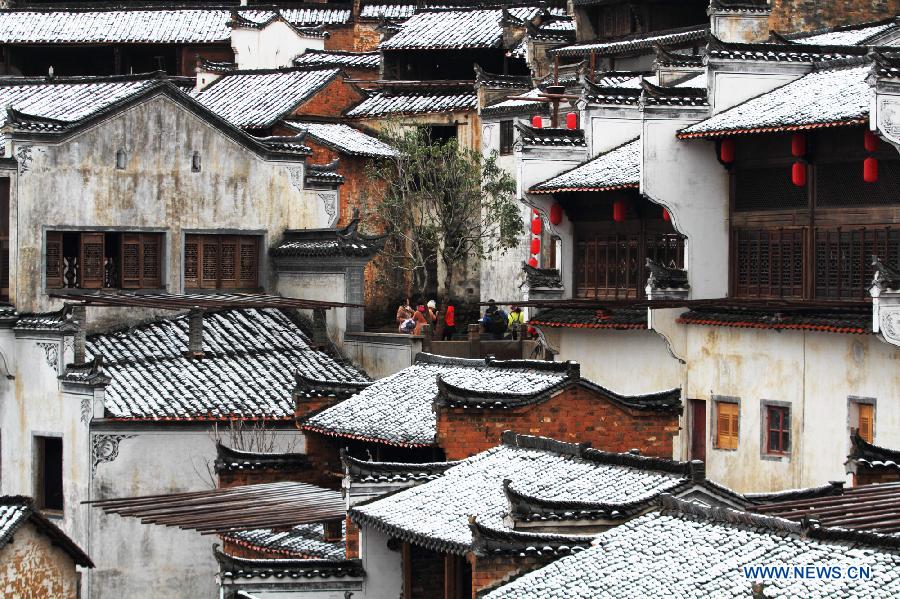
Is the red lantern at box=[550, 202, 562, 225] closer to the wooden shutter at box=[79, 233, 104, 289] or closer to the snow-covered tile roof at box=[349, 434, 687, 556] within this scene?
the wooden shutter at box=[79, 233, 104, 289]

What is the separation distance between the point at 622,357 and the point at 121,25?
139 feet

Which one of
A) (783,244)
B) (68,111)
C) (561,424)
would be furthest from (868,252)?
(68,111)

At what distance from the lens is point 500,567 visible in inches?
1065

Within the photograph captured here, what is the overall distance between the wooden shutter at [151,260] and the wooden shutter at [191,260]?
642 mm

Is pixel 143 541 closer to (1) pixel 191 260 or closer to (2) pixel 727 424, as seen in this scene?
(1) pixel 191 260

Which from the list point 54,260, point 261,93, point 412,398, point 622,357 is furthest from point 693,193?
point 261,93

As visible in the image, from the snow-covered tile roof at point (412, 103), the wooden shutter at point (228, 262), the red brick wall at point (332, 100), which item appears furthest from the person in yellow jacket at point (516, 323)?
the red brick wall at point (332, 100)

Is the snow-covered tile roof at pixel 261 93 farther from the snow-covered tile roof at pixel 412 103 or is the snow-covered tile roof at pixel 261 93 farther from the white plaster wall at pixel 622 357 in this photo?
the white plaster wall at pixel 622 357

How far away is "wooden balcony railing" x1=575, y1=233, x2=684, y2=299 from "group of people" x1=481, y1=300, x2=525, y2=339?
35.4ft

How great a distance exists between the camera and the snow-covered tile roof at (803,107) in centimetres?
3638

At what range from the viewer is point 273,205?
2082 inches

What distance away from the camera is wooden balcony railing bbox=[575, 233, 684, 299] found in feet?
140

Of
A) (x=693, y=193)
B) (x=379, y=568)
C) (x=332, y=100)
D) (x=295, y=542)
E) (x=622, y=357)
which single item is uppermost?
(x=332, y=100)

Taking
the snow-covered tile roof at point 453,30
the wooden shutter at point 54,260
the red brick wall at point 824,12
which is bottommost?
the wooden shutter at point 54,260
